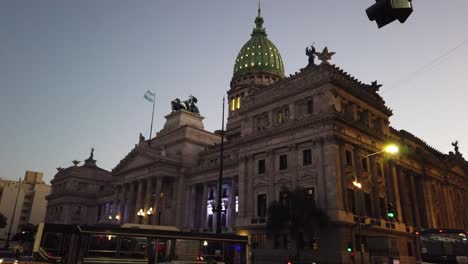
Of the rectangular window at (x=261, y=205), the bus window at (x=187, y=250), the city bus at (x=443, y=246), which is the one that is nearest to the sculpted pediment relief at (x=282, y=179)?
the rectangular window at (x=261, y=205)

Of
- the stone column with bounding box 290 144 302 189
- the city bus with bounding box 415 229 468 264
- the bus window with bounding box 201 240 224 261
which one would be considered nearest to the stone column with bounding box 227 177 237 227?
the stone column with bounding box 290 144 302 189

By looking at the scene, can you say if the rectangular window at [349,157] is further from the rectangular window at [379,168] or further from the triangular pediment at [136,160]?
the triangular pediment at [136,160]

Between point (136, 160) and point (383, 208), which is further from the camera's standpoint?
point (136, 160)

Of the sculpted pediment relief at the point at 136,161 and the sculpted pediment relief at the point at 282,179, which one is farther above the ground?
the sculpted pediment relief at the point at 136,161

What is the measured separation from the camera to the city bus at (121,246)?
66.1 feet

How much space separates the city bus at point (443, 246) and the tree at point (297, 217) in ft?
33.9

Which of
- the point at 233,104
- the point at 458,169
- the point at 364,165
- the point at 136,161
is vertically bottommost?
the point at 364,165

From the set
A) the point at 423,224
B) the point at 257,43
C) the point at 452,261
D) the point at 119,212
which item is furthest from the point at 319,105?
the point at 257,43

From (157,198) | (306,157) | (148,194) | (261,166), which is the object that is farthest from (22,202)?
(306,157)

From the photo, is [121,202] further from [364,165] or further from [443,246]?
[443,246]

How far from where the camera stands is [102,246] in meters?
20.8

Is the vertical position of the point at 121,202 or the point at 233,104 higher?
the point at 233,104

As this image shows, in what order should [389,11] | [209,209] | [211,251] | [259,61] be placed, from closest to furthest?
[389,11] → [211,251] → [209,209] → [259,61]

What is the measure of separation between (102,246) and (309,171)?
25110 mm
